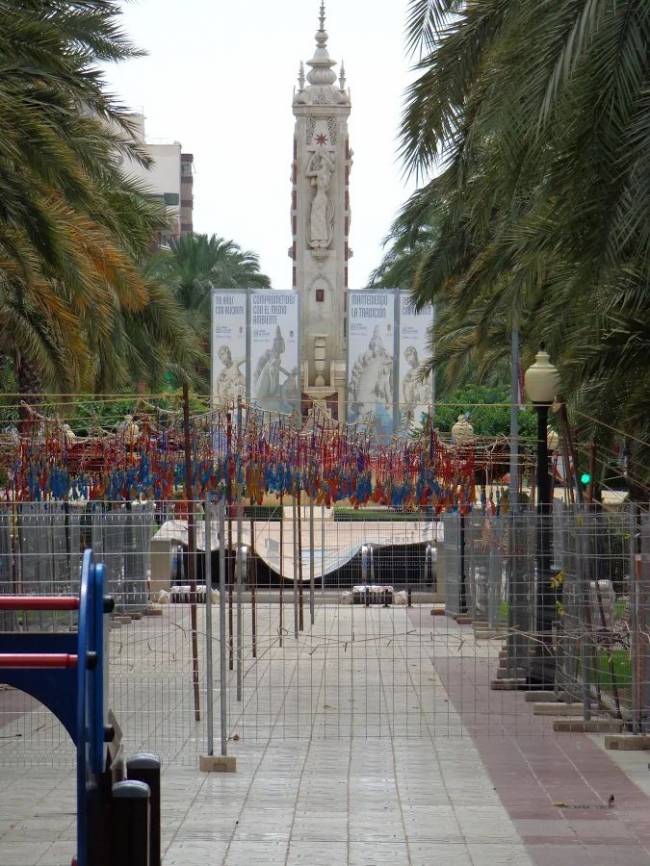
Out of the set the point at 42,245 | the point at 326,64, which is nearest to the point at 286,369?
the point at 326,64

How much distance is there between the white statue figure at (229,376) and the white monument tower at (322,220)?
5.03m

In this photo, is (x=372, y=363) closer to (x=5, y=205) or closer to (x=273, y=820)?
(x=5, y=205)

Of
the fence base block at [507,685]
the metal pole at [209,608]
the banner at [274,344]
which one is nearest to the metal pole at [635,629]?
the fence base block at [507,685]

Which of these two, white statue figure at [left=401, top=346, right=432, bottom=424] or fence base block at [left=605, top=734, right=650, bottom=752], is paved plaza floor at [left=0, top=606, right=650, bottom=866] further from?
white statue figure at [left=401, top=346, right=432, bottom=424]

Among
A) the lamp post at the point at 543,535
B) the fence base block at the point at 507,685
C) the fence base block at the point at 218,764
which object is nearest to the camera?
the fence base block at the point at 218,764

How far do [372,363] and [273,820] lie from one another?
53.0m

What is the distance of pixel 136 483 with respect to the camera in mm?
18859

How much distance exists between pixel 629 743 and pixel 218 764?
3.18 meters

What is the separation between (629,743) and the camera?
11.5 metres

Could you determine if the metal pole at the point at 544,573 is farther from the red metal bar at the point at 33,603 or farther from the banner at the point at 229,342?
the banner at the point at 229,342

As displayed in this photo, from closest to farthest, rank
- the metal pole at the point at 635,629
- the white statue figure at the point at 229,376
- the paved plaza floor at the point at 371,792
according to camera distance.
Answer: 1. the paved plaza floor at the point at 371,792
2. the metal pole at the point at 635,629
3. the white statue figure at the point at 229,376

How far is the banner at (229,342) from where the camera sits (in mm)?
59625

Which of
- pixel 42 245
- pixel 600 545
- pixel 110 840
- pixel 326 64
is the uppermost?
pixel 326 64

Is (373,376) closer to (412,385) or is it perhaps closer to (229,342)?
(412,385)
